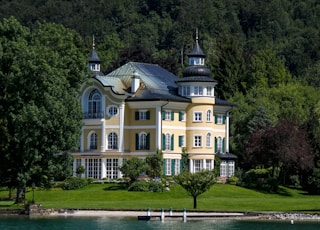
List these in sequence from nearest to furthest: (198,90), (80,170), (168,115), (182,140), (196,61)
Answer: (80,170) → (168,115) → (198,90) → (182,140) → (196,61)

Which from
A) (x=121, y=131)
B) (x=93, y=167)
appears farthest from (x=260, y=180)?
(x=93, y=167)

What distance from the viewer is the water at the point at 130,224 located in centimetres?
6456

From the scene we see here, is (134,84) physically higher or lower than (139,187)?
higher

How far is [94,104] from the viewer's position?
338 feet

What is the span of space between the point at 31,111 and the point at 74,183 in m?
18.2

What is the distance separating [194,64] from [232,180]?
36.4ft

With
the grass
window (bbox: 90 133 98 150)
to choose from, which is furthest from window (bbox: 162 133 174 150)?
the grass

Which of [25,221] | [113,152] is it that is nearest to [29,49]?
[25,221]

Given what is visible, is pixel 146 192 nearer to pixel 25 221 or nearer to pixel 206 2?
pixel 25 221

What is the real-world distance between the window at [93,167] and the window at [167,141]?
5.82 meters

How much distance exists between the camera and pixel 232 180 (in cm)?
10050

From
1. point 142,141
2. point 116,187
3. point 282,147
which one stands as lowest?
point 116,187

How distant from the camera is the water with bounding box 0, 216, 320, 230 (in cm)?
6456

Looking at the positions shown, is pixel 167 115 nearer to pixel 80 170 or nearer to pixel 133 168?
pixel 80 170
